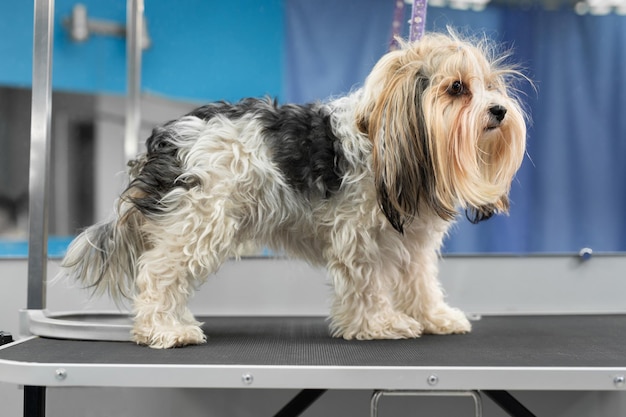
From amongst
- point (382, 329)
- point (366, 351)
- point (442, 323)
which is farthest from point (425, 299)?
point (366, 351)

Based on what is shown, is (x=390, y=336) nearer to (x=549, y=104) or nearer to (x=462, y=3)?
(x=549, y=104)

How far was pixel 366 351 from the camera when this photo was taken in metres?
1.75

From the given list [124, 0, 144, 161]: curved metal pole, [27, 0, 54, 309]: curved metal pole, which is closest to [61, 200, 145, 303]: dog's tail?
[27, 0, 54, 309]: curved metal pole

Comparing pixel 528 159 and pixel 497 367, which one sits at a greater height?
pixel 528 159

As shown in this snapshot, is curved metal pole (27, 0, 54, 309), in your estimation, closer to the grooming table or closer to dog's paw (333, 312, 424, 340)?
the grooming table

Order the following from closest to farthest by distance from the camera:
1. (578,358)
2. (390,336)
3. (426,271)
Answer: (578,358)
(390,336)
(426,271)

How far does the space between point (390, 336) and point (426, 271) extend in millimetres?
295

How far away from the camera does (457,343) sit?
1935 mm

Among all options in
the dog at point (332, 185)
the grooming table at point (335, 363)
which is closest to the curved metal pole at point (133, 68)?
the dog at point (332, 185)

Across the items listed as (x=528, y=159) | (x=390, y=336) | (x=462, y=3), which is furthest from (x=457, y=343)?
(x=462, y=3)

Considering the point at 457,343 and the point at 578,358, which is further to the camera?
the point at 457,343

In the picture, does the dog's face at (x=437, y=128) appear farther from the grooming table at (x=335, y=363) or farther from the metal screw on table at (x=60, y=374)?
the metal screw on table at (x=60, y=374)

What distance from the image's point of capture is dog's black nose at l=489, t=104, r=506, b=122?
1.82 metres

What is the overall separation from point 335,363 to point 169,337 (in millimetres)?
540
